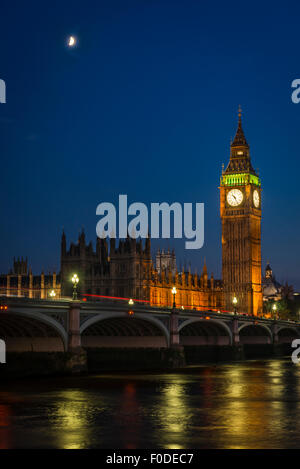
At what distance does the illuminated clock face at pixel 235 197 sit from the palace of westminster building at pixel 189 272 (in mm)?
209

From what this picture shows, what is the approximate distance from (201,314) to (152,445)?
194 feet

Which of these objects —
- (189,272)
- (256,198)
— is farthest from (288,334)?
(256,198)

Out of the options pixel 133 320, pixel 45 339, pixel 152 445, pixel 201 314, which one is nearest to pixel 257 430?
pixel 152 445

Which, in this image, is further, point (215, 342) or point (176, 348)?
point (215, 342)

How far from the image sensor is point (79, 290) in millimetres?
132125

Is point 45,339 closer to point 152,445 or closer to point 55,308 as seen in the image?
point 55,308

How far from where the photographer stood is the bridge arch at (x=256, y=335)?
11056 centimetres

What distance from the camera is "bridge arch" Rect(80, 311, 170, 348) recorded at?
71.5m

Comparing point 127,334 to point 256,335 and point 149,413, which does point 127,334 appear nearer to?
point 256,335

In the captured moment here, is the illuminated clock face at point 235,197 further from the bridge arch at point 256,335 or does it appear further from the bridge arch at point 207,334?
the bridge arch at point 207,334

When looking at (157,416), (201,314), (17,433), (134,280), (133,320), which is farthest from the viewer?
(134,280)

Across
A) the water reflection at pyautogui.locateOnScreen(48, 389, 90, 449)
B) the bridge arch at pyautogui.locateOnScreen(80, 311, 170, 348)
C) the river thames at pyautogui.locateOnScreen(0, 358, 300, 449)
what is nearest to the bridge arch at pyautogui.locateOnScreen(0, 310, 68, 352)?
the river thames at pyautogui.locateOnScreen(0, 358, 300, 449)

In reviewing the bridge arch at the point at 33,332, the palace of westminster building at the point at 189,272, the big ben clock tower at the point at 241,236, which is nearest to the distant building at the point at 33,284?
the palace of westminster building at the point at 189,272
